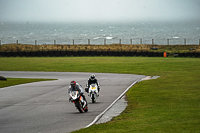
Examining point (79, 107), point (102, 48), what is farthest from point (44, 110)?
point (102, 48)

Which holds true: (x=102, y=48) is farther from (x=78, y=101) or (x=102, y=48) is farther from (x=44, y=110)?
(x=78, y=101)

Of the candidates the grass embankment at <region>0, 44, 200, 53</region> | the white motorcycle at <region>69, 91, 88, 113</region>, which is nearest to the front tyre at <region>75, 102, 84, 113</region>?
the white motorcycle at <region>69, 91, 88, 113</region>

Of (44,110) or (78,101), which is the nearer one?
(78,101)

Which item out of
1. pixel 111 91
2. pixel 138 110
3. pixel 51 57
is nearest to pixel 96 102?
pixel 138 110

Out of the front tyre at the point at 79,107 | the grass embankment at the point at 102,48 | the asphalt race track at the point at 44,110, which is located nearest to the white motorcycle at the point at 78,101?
the front tyre at the point at 79,107

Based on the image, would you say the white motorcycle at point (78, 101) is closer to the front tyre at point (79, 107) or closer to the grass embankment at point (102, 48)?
the front tyre at point (79, 107)

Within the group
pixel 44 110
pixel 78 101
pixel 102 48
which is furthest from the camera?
pixel 102 48

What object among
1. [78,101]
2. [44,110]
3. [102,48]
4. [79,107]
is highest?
[102,48]

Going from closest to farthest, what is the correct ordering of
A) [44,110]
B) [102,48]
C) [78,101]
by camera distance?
[78,101]
[44,110]
[102,48]

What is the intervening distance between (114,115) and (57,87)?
12.1 m

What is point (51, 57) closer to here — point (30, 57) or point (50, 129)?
point (30, 57)

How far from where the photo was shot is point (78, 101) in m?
15.7

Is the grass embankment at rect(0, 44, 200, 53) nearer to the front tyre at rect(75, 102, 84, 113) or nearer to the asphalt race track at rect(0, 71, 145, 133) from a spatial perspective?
the asphalt race track at rect(0, 71, 145, 133)

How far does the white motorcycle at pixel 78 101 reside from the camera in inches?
607
